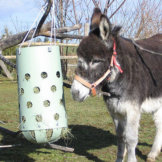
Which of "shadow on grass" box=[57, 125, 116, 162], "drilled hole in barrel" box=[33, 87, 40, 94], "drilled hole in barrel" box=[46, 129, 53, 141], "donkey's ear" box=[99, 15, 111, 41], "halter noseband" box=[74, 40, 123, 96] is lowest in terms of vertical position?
"shadow on grass" box=[57, 125, 116, 162]

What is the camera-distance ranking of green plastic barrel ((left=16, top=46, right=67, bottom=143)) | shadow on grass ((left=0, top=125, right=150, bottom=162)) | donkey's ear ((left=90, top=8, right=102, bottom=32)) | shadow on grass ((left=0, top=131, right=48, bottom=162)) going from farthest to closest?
shadow on grass ((left=0, top=125, right=150, bottom=162)) → shadow on grass ((left=0, top=131, right=48, bottom=162)) → donkey's ear ((left=90, top=8, right=102, bottom=32)) → green plastic barrel ((left=16, top=46, right=67, bottom=143))

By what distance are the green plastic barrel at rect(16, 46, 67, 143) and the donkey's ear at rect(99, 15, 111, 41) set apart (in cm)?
59

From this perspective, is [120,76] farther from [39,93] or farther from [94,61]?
[39,93]

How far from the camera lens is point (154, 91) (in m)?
4.31

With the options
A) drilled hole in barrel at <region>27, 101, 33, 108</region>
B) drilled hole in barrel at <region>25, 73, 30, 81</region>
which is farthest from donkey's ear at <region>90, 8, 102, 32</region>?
drilled hole in barrel at <region>27, 101, 33, 108</region>

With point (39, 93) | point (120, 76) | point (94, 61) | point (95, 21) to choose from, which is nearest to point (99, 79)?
point (94, 61)

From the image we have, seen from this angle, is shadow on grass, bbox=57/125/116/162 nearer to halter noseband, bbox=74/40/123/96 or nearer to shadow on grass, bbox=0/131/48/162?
shadow on grass, bbox=0/131/48/162

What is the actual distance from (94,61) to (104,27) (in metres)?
0.42

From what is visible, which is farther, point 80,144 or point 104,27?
point 80,144

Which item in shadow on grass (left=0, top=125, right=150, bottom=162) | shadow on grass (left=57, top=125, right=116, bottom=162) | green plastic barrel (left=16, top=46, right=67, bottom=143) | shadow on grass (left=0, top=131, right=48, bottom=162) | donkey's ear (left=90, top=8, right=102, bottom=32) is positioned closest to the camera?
green plastic barrel (left=16, top=46, right=67, bottom=143)

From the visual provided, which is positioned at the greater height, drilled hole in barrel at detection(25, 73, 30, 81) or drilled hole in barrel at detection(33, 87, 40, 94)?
drilled hole in barrel at detection(25, 73, 30, 81)

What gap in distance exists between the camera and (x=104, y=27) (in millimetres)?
3564

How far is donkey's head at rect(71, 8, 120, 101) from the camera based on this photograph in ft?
11.4

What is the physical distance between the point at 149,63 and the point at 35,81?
172 centimetres
